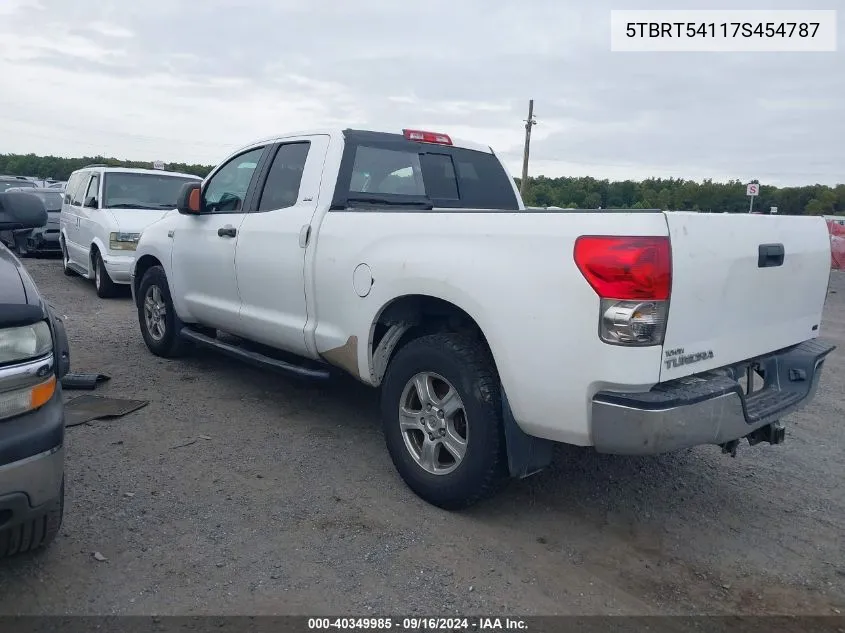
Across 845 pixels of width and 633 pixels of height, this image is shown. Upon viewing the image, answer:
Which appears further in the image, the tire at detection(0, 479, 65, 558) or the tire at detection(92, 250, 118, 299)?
the tire at detection(92, 250, 118, 299)

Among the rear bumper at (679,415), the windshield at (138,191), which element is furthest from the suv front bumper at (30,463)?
the windshield at (138,191)

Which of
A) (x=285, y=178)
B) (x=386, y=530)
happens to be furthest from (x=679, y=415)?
(x=285, y=178)

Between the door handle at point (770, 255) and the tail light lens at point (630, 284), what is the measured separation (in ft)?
2.30

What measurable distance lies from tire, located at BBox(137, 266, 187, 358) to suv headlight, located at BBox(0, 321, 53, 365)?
338cm

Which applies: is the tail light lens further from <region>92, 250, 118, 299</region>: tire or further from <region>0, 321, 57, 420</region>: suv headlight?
<region>92, 250, 118, 299</region>: tire

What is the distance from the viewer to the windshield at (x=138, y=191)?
33.5ft

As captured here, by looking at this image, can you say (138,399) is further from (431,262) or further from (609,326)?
(609,326)

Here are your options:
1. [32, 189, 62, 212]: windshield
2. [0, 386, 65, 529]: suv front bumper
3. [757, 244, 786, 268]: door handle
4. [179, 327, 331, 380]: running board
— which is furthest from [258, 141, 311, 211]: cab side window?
[32, 189, 62, 212]: windshield

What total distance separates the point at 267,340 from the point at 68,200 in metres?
8.71

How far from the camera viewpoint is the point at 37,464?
2439 mm

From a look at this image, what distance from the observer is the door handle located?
3.11 meters

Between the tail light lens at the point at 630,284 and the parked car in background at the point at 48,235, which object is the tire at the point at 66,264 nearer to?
the parked car in background at the point at 48,235

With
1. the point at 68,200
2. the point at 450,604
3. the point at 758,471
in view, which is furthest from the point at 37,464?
the point at 68,200

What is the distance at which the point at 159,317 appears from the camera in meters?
6.21
